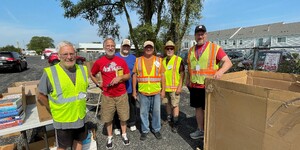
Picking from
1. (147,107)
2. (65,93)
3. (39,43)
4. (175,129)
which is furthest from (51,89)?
(39,43)

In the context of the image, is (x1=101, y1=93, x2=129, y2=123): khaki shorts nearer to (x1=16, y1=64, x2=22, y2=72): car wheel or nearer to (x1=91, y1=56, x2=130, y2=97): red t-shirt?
(x1=91, y1=56, x2=130, y2=97): red t-shirt

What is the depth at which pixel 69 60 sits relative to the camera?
205 centimetres

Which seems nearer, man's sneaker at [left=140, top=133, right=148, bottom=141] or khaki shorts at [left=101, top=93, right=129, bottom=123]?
khaki shorts at [left=101, top=93, right=129, bottom=123]

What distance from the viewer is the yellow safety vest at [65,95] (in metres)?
2.00

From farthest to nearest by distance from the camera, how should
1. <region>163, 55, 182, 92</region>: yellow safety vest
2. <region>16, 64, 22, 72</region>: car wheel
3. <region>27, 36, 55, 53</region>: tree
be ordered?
<region>27, 36, 55, 53</region>: tree < <region>16, 64, 22, 72</region>: car wheel < <region>163, 55, 182, 92</region>: yellow safety vest

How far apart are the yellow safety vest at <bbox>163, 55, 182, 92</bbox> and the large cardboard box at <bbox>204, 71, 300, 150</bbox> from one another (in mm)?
1175

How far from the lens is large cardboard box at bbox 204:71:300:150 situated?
4.71ft

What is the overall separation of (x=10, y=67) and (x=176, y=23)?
40.8ft

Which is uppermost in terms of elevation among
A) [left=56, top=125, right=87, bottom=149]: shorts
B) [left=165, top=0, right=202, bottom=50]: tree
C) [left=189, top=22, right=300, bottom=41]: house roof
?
[left=189, top=22, right=300, bottom=41]: house roof

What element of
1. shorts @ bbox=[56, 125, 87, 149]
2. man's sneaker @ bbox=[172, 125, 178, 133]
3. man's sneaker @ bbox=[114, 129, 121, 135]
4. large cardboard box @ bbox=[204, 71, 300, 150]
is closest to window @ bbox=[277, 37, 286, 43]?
man's sneaker @ bbox=[172, 125, 178, 133]

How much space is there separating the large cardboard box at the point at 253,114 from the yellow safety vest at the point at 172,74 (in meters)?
1.17

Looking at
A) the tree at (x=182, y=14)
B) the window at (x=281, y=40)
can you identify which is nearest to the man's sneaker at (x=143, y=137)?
Answer: the tree at (x=182, y=14)

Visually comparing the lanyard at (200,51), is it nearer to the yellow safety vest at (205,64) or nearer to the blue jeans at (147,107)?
the yellow safety vest at (205,64)

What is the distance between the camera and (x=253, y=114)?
171 centimetres
